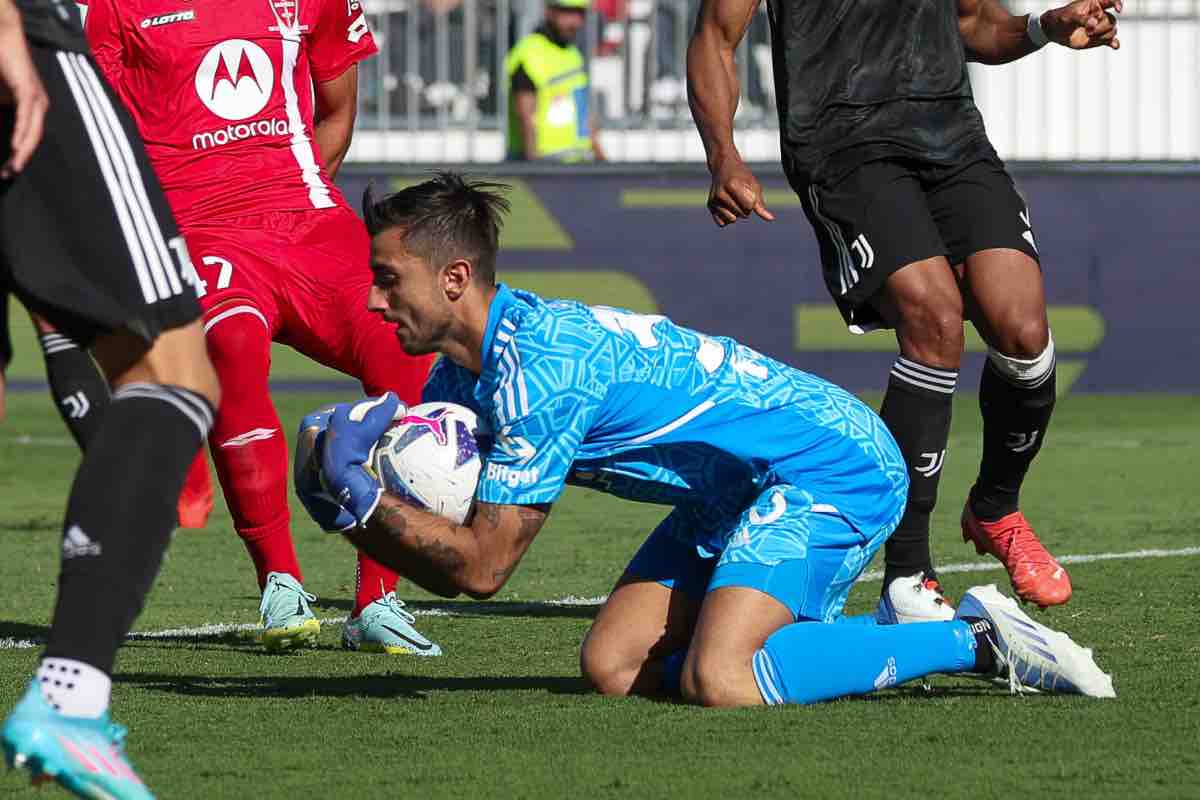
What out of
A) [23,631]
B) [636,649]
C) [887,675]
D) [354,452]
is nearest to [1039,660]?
[887,675]

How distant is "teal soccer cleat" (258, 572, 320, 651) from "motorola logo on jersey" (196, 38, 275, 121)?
129 centimetres

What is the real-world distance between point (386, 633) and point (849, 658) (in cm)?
142

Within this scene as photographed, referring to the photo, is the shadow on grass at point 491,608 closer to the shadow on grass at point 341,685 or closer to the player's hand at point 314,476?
the shadow on grass at point 341,685

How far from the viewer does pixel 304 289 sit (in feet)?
19.0

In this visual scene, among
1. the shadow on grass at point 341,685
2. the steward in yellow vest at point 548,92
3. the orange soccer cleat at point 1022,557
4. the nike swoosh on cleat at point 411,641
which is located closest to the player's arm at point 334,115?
the nike swoosh on cleat at point 411,641

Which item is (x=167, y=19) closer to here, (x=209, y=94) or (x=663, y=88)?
(x=209, y=94)

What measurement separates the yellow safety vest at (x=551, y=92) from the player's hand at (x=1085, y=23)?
7.89 metres

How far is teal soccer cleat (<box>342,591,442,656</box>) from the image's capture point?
17.8 feet

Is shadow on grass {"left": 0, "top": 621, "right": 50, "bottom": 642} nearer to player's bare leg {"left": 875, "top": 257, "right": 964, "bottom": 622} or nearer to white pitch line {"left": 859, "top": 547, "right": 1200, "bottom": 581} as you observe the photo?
player's bare leg {"left": 875, "top": 257, "right": 964, "bottom": 622}

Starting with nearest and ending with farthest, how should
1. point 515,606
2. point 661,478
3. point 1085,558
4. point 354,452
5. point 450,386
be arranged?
1. point 354,452
2. point 661,478
3. point 450,386
4. point 515,606
5. point 1085,558

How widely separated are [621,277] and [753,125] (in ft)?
6.01

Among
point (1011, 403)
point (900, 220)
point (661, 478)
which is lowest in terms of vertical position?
point (1011, 403)

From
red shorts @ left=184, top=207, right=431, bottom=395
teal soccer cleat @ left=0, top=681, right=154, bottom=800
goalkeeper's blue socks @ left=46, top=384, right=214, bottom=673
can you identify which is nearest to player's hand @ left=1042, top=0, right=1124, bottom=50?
red shorts @ left=184, top=207, right=431, bottom=395

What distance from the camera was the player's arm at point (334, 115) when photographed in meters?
6.30
